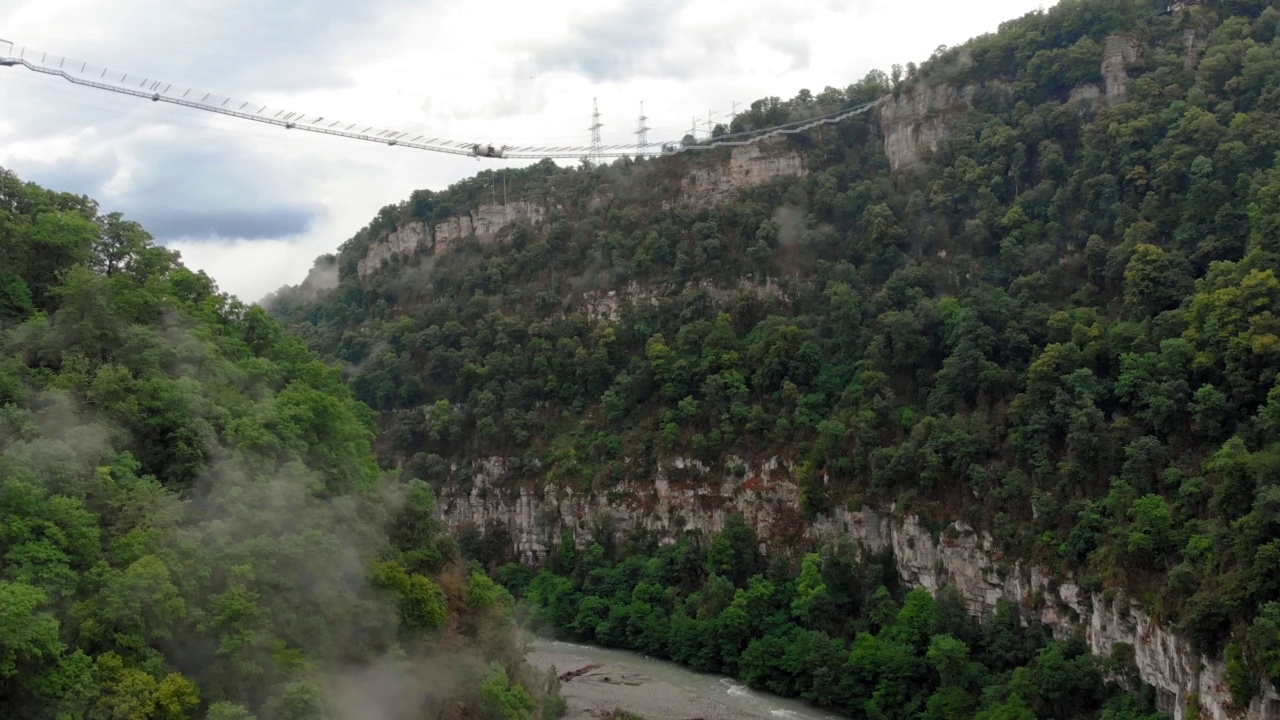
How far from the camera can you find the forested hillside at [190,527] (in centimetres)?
2008

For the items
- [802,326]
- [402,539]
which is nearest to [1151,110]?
[802,326]

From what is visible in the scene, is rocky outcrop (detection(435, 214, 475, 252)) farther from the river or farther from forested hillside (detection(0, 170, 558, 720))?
forested hillside (detection(0, 170, 558, 720))

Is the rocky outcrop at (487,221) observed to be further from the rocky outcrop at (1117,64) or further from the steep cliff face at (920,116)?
the rocky outcrop at (1117,64)

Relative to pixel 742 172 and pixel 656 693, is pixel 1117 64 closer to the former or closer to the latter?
pixel 742 172

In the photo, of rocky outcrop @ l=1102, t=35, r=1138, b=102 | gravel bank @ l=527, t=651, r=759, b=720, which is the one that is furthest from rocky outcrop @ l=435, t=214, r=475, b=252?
rocky outcrop @ l=1102, t=35, r=1138, b=102

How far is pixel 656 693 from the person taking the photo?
41188 millimetres

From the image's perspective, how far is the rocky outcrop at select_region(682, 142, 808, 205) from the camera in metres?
61.3

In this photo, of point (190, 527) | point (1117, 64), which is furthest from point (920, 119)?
point (190, 527)

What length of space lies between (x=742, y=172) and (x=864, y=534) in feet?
84.4

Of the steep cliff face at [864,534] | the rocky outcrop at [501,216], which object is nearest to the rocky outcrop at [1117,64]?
the steep cliff face at [864,534]

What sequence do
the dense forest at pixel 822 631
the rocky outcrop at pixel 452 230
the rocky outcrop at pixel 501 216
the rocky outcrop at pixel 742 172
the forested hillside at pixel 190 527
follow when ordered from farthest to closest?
the rocky outcrop at pixel 452 230
the rocky outcrop at pixel 501 216
the rocky outcrop at pixel 742 172
the dense forest at pixel 822 631
the forested hillside at pixel 190 527

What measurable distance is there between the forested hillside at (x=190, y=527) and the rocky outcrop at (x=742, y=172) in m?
33.0

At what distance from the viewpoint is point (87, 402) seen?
80.3 ft

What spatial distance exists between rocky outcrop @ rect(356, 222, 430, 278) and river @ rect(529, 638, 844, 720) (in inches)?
1392
